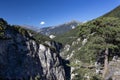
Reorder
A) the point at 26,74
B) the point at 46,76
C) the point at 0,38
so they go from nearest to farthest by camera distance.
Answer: the point at 0,38 < the point at 26,74 < the point at 46,76

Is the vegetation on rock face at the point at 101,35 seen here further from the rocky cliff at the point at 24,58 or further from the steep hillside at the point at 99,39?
the rocky cliff at the point at 24,58

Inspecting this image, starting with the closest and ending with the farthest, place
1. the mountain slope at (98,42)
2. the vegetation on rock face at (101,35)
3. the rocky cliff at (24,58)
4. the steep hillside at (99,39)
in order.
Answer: the mountain slope at (98,42)
the steep hillside at (99,39)
the vegetation on rock face at (101,35)
the rocky cliff at (24,58)

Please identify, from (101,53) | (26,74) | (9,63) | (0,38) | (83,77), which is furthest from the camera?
(26,74)

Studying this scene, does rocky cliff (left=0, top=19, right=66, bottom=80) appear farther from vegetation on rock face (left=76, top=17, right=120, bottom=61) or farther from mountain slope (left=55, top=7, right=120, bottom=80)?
vegetation on rock face (left=76, top=17, right=120, bottom=61)

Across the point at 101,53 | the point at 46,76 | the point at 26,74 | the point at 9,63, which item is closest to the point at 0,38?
the point at 9,63

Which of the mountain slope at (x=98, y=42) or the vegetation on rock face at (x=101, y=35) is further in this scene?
the vegetation on rock face at (x=101, y=35)

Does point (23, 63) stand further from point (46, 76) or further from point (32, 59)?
point (46, 76)

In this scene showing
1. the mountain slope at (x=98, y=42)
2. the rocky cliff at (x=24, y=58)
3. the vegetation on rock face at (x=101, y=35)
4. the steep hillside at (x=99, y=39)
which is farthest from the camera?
the rocky cliff at (x=24, y=58)

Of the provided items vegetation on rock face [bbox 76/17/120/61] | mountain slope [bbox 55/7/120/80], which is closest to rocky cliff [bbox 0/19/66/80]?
mountain slope [bbox 55/7/120/80]

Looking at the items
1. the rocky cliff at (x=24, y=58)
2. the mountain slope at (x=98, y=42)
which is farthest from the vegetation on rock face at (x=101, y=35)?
the rocky cliff at (x=24, y=58)
